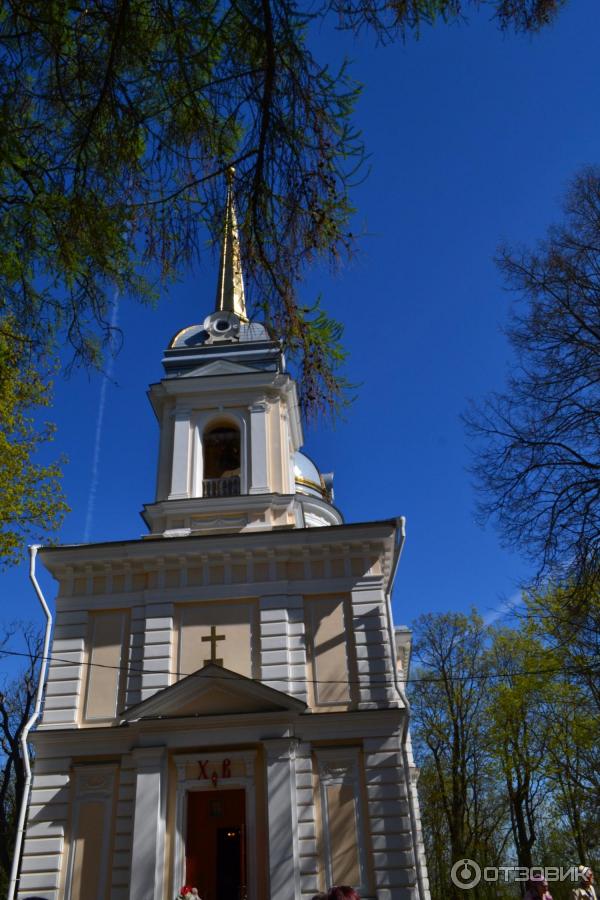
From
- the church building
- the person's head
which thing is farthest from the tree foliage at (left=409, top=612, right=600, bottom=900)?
the person's head

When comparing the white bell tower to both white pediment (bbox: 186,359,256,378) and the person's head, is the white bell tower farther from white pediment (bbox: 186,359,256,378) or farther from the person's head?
the person's head

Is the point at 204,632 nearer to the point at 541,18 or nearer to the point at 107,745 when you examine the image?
the point at 107,745

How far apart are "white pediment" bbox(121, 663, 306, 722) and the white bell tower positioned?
3.67 m

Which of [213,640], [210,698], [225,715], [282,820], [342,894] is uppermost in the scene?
[213,640]

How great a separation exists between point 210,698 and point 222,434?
692 cm

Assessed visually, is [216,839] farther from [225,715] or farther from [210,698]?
[210,698]

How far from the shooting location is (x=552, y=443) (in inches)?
358

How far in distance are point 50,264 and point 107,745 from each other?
10.5 metres

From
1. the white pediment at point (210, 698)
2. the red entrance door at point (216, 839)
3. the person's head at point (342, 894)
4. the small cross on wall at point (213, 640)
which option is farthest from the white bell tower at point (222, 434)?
the person's head at point (342, 894)

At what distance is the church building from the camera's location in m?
12.5

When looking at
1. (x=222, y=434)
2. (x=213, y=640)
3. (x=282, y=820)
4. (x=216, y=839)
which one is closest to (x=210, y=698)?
(x=213, y=640)

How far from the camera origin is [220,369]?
61.2 ft

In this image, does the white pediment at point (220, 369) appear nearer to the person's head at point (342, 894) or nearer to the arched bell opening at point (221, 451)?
the arched bell opening at point (221, 451)

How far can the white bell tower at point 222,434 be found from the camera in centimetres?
1669
